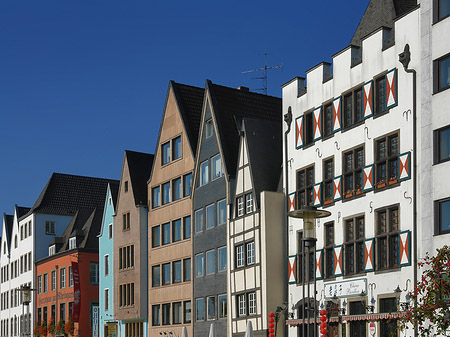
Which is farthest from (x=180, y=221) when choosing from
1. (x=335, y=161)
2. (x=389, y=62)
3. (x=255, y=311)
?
(x=389, y=62)

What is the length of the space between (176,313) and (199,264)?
13.2 feet

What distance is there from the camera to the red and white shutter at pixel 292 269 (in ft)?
141

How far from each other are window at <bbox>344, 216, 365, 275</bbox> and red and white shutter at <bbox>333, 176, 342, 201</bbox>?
3.94ft

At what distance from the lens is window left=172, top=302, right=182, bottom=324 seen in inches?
2094

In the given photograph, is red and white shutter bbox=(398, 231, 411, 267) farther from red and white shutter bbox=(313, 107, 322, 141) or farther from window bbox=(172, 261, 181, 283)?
window bbox=(172, 261, 181, 283)

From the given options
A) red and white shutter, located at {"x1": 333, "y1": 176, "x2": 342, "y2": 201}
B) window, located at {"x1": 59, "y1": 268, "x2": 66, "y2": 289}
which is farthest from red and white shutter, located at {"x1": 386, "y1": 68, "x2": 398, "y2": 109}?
window, located at {"x1": 59, "y1": 268, "x2": 66, "y2": 289}

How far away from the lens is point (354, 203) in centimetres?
3844

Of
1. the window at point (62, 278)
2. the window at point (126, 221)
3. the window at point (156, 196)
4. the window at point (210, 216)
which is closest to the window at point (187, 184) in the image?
the window at point (210, 216)

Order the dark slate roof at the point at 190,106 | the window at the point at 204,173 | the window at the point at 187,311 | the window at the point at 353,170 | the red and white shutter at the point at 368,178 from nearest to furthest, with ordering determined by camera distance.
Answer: the red and white shutter at the point at 368,178 < the window at the point at 353,170 < the window at the point at 204,173 < the window at the point at 187,311 < the dark slate roof at the point at 190,106

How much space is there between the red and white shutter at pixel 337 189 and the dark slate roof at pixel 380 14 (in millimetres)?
7629

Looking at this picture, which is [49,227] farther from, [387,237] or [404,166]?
[404,166]

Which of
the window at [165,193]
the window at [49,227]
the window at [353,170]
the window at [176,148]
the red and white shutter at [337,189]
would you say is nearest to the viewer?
the window at [353,170]

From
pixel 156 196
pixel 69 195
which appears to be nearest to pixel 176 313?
pixel 156 196

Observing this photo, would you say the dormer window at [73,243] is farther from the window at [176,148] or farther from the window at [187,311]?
the window at [187,311]
